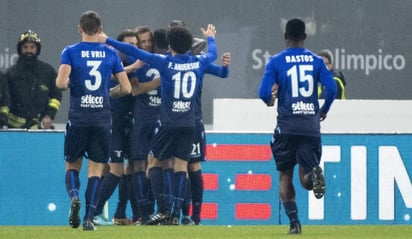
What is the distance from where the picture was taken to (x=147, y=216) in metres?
21.2

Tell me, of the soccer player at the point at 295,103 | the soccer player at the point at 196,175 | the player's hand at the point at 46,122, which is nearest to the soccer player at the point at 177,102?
the soccer player at the point at 196,175

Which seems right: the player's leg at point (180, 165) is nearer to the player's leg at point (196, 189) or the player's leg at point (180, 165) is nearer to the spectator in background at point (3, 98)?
the player's leg at point (196, 189)

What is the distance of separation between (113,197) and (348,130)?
369 cm

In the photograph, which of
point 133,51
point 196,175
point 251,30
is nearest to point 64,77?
point 133,51

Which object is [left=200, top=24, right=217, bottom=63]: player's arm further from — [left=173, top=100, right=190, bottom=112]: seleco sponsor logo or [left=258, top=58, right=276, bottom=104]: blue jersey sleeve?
[left=258, top=58, right=276, bottom=104]: blue jersey sleeve

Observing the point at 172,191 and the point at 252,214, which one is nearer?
the point at 172,191

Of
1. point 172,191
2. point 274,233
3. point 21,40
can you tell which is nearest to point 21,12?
point 21,40

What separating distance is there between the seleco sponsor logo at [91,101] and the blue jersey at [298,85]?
5.15 ft

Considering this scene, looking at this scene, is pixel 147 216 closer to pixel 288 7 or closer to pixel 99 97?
pixel 99 97

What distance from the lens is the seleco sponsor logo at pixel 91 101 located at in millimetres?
18875

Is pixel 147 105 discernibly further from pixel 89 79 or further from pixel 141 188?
pixel 89 79

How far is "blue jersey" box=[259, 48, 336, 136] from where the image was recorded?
18.4 metres

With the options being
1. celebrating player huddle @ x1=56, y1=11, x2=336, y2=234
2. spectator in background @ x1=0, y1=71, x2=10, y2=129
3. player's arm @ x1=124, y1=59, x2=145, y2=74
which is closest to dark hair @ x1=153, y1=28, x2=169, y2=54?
celebrating player huddle @ x1=56, y1=11, x2=336, y2=234

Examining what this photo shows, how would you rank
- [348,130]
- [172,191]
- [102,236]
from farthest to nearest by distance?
[348,130] → [172,191] → [102,236]
